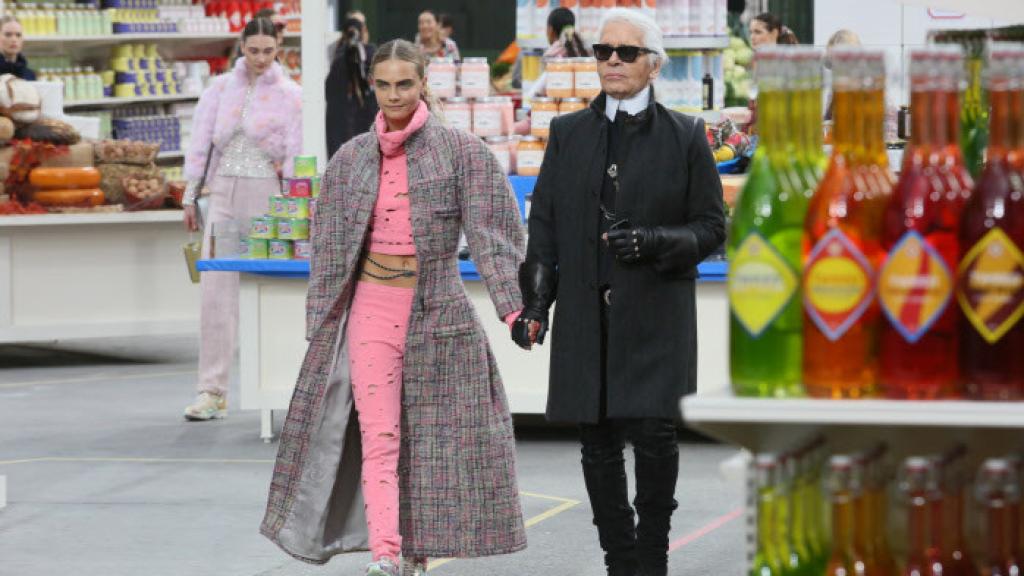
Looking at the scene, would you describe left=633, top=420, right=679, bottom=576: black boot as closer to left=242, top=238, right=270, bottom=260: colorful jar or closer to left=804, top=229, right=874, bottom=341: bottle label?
left=804, top=229, right=874, bottom=341: bottle label

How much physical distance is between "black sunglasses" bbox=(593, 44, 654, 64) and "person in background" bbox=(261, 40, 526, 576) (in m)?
0.60

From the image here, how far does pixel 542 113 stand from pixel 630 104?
3.54 m

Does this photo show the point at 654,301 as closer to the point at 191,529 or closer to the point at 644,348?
the point at 644,348

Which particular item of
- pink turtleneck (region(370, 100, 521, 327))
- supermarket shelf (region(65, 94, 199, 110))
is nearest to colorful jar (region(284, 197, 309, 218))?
pink turtleneck (region(370, 100, 521, 327))

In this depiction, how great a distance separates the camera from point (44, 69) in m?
14.6

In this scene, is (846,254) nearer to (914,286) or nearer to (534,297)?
(914,286)

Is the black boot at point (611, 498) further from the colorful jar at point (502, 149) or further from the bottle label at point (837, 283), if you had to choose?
the colorful jar at point (502, 149)

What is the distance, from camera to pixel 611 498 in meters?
4.75

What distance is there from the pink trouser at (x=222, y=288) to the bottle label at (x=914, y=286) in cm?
610

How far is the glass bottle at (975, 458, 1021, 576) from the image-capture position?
87.7 inches

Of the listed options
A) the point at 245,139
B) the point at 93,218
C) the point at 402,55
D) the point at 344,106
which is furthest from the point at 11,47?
the point at 402,55

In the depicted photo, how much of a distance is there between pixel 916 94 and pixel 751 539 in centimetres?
59

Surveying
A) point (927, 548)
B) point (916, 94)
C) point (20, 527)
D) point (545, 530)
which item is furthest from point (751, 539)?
point (20, 527)

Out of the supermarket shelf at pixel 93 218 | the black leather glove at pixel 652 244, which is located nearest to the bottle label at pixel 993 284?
the black leather glove at pixel 652 244
